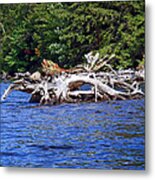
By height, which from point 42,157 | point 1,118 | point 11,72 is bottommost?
point 42,157

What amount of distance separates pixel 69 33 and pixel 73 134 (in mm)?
462

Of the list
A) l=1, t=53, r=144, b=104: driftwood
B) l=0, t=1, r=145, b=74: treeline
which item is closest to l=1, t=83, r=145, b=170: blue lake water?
l=1, t=53, r=144, b=104: driftwood

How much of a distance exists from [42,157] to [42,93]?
0.97 feet

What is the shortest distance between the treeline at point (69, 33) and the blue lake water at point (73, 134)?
184 millimetres

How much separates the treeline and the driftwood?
4 centimetres

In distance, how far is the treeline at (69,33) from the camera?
8.69 feet

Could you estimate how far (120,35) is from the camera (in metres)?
2.66

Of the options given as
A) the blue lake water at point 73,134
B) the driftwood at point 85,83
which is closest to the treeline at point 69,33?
the driftwood at point 85,83

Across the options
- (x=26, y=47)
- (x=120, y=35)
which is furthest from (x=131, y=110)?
(x=26, y=47)

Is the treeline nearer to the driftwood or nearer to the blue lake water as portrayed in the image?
the driftwood

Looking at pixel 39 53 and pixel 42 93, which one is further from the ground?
pixel 39 53

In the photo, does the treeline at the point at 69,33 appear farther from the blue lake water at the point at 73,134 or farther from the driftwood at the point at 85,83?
the blue lake water at the point at 73,134

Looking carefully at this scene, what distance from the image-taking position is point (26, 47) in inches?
108

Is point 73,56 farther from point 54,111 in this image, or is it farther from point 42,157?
point 42,157
